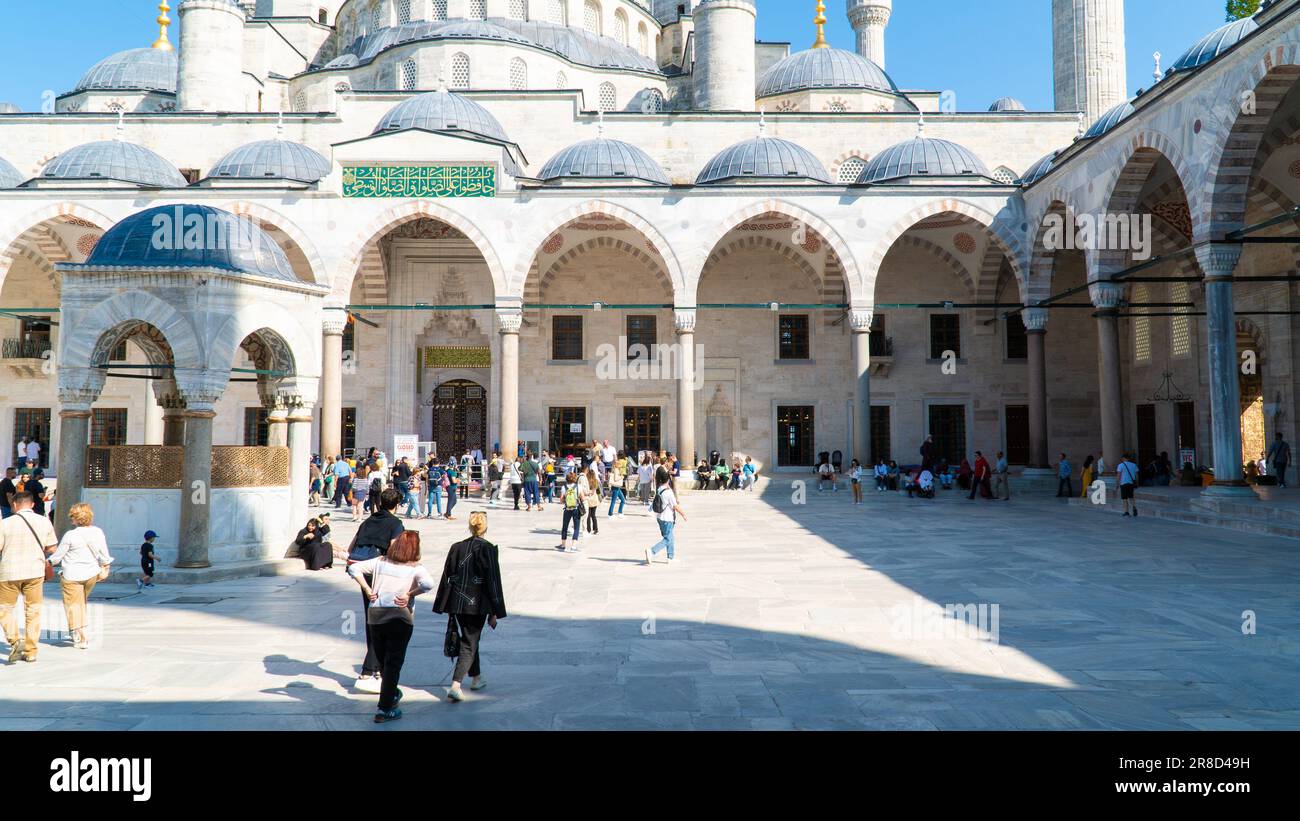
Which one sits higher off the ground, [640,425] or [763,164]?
[763,164]

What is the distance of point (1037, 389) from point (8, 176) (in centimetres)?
2134

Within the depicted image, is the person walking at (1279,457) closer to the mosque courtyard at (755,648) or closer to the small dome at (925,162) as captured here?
the mosque courtyard at (755,648)

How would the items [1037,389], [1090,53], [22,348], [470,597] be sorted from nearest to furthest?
[470,597], [1037,389], [1090,53], [22,348]

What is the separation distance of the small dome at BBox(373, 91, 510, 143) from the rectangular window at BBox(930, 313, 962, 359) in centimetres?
1075

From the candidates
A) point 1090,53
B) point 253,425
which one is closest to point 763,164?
point 1090,53

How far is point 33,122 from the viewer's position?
20359 mm

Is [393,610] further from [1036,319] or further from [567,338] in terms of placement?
[567,338]

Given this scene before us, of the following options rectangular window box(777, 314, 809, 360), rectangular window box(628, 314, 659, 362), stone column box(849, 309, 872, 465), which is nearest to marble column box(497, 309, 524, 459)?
rectangular window box(628, 314, 659, 362)

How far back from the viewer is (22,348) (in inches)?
787

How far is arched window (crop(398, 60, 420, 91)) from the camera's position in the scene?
70.8 ft

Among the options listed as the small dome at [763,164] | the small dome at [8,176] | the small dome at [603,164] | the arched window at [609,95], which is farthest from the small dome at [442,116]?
the small dome at [8,176]
